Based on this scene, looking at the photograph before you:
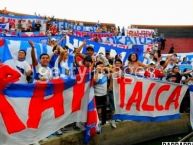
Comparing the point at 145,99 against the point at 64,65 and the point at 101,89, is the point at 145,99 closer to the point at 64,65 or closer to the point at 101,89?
the point at 101,89

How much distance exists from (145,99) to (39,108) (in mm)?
3391

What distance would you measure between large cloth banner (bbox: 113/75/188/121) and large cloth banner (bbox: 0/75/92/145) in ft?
3.96

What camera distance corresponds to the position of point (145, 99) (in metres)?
10.4

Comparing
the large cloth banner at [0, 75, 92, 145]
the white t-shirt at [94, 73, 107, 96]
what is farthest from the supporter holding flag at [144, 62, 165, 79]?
the large cloth banner at [0, 75, 92, 145]

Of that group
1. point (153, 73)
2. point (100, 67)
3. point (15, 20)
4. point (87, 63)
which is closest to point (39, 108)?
point (87, 63)

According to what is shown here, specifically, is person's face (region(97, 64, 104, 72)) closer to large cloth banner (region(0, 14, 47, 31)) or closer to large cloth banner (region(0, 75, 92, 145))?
large cloth banner (region(0, 75, 92, 145))

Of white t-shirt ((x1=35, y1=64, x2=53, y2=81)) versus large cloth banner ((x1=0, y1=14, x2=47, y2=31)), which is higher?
large cloth banner ((x1=0, y1=14, x2=47, y2=31))

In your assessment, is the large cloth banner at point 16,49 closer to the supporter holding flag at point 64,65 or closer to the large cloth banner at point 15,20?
the supporter holding flag at point 64,65

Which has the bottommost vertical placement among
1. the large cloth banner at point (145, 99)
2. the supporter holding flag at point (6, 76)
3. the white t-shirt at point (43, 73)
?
the large cloth banner at point (145, 99)

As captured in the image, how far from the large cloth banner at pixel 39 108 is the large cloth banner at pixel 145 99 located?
3.96 ft

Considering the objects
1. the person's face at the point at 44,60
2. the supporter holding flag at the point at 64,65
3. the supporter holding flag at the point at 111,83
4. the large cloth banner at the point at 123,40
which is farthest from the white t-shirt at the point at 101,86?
the large cloth banner at the point at 123,40

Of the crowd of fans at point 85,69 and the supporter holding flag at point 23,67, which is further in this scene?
the crowd of fans at point 85,69

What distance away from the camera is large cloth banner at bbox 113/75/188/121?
982 centimetres

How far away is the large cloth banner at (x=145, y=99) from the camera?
387 inches
